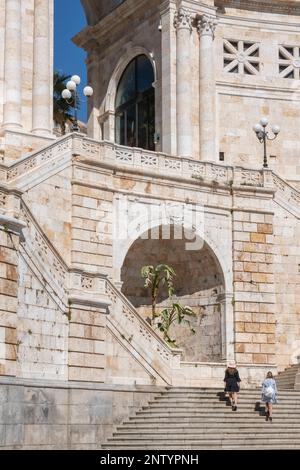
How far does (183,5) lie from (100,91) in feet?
25.1

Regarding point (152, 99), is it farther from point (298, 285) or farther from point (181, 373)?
point (181, 373)

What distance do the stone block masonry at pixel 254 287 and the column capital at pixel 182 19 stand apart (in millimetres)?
11737

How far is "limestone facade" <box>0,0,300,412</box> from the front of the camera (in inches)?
1060

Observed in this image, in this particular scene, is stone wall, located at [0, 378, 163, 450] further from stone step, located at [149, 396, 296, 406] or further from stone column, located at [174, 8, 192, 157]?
stone column, located at [174, 8, 192, 157]

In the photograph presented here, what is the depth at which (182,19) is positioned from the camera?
43.9m

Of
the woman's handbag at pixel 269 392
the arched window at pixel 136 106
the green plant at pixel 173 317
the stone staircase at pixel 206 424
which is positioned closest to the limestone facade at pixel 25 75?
the green plant at pixel 173 317

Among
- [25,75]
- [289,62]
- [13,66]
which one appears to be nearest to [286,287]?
[25,75]

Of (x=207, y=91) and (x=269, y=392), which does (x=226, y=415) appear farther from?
(x=207, y=91)

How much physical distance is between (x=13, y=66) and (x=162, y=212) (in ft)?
25.3

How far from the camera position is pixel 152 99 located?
46188mm

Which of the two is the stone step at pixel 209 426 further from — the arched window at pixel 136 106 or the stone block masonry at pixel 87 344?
the arched window at pixel 136 106

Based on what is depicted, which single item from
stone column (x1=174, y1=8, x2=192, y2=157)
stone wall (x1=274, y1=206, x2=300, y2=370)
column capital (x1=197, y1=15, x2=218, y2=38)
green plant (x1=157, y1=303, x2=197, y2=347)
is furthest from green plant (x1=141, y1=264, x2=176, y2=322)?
column capital (x1=197, y1=15, x2=218, y2=38)

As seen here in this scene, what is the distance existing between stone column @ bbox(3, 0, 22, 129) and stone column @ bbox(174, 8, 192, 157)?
30.0 feet

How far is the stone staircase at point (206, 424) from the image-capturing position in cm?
2516
